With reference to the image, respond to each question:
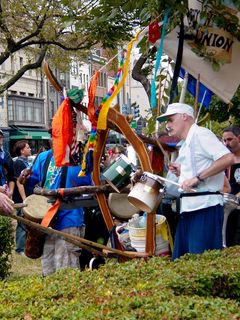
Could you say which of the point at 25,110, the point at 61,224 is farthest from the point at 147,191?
the point at 25,110

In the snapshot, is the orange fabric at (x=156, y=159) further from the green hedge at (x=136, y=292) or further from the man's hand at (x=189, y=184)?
the green hedge at (x=136, y=292)

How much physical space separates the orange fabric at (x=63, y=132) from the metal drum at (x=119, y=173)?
489 mm

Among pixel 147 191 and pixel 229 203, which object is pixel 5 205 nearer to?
pixel 147 191

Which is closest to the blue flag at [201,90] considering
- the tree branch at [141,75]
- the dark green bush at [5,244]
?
the tree branch at [141,75]

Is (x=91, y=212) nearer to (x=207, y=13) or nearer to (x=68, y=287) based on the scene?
(x=207, y=13)

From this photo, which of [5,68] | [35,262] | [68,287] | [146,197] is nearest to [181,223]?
[146,197]

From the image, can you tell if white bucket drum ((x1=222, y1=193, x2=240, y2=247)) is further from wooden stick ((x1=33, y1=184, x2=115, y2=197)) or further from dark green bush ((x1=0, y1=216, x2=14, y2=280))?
dark green bush ((x1=0, y1=216, x2=14, y2=280))

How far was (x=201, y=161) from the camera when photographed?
512cm

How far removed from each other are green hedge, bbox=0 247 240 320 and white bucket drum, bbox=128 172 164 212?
0.84 m

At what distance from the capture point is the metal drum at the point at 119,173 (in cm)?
536

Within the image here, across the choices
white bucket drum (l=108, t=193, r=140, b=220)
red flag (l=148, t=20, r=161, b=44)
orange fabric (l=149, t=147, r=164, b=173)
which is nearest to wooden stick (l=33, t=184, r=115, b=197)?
white bucket drum (l=108, t=193, r=140, b=220)

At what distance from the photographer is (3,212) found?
479 cm

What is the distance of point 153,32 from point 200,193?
4.54ft

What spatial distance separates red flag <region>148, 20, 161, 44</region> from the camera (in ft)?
17.8
